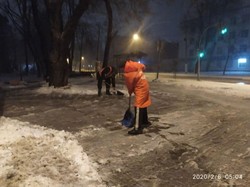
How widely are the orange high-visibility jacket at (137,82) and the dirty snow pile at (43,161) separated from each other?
1699mm

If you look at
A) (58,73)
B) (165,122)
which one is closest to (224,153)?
(165,122)

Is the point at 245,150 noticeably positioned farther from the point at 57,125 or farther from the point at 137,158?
the point at 57,125

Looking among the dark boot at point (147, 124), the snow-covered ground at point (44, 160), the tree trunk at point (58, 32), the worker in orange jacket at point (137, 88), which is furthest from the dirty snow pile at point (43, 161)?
the tree trunk at point (58, 32)

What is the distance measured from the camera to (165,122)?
26.6 ft

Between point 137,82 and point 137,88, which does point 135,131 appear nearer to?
point 137,88

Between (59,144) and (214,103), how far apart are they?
707 centimetres

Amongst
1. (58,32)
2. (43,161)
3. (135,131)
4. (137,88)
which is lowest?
(43,161)

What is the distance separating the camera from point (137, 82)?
693cm

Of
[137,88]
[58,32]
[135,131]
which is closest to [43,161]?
[135,131]

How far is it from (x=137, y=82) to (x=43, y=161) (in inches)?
109

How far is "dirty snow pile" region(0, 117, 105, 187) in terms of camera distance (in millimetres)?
4477

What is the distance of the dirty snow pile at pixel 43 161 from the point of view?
4.48 m

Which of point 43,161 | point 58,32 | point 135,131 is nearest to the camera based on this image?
point 43,161

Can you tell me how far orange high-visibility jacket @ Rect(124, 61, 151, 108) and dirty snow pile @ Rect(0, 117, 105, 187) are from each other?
5.57 feet
